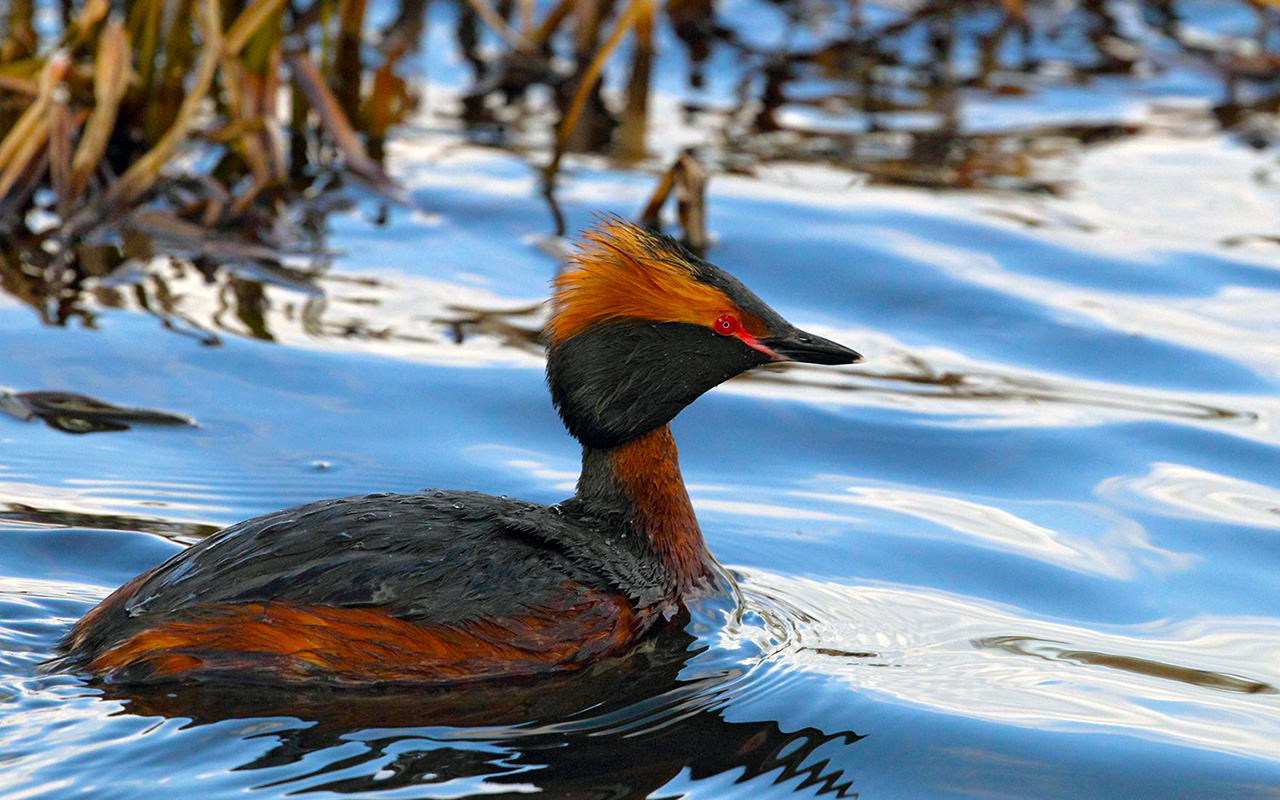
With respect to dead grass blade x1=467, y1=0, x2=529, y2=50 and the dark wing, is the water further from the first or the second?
dead grass blade x1=467, y1=0, x2=529, y2=50

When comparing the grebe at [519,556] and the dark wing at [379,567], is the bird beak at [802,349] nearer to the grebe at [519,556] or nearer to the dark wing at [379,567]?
the grebe at [519,556]

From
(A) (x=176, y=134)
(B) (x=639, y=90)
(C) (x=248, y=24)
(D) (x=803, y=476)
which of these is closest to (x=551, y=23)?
(B) (x=639, y=90)

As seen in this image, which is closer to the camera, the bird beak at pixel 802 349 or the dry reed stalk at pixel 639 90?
the bird beak at pixel 802 349

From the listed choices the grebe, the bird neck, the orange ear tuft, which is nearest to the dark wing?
the grebe

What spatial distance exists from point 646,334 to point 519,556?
0.87 metres

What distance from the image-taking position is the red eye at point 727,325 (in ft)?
19.0

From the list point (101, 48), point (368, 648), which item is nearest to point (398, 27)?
point (101, 48)

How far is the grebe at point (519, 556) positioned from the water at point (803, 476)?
0.12 meters

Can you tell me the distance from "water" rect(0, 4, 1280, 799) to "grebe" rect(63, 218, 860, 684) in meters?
0.12

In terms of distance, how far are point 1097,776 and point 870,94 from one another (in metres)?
8.18

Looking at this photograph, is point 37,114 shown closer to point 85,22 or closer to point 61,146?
point 61,146

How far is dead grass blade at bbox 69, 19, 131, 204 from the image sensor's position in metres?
8.60

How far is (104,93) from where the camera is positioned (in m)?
8.59

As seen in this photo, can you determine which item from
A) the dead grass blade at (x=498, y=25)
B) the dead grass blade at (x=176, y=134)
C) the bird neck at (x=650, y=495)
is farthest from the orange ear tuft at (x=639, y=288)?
the dead grass blade at (x=498, y=25)
